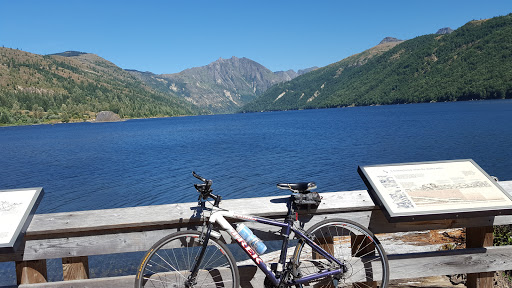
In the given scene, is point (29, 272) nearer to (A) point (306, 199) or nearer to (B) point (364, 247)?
(A) point (306, 199)

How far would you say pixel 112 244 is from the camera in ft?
13.8

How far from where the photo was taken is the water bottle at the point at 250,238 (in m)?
4.04

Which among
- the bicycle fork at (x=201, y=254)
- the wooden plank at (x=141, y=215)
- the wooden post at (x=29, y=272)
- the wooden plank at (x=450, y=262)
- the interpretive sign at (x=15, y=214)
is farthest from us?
the wooden plank at (x=450, y=262)

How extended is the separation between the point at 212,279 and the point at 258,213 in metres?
0.81

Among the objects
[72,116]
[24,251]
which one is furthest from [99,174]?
[72,116]

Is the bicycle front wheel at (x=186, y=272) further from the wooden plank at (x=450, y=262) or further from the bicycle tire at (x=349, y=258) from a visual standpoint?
the wooden plank at (x=450, y=262)

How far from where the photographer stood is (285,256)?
416cm

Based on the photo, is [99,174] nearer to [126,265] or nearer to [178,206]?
[126,265]

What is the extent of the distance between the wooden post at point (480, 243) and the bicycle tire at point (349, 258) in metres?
1.19

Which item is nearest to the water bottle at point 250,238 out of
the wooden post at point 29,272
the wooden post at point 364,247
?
the wooden post at point 364,247

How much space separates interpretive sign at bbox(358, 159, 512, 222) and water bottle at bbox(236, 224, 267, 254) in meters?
1.34

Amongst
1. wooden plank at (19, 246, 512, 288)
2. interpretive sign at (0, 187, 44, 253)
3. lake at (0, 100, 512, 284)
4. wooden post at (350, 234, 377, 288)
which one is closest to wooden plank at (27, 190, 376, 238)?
interpretive sign at (0, 187, 44, 253)

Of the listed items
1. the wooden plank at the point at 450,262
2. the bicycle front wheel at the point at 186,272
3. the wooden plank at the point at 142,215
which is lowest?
the wooden plank at the point at 450,262

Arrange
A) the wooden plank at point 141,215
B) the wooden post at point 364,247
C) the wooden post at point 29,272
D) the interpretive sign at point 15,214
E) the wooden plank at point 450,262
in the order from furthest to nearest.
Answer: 1. the wooden plank at point 450,262
2. the wooden post at point 364,247
3. the wooden post at point 29,272
4. the wooden plank at point 141,215
5. the interpretive sign at point 15,214
